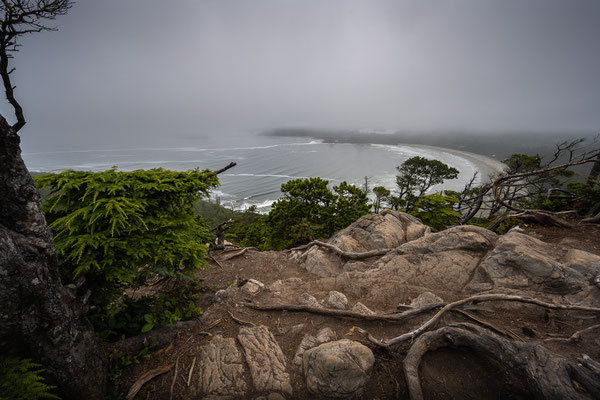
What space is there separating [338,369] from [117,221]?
4.35 meters

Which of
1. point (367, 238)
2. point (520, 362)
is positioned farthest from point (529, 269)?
point (367, 238)

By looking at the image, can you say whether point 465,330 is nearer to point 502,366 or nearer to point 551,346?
point 502,366

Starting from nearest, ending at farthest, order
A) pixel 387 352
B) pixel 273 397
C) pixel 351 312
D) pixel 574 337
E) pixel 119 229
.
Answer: pixel 273 397, pixel 119 229, pixel 574 337, pixel 387 352, pixel 351 312

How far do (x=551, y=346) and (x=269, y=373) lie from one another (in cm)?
511

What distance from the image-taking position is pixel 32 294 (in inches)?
112

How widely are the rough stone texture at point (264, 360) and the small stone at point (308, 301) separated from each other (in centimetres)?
130

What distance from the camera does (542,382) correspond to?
330cm

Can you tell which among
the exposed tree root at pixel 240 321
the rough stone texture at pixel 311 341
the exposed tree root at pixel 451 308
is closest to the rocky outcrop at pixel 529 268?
the exposed tree root at pixel 451 308

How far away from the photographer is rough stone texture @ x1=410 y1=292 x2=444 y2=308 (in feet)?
18.6

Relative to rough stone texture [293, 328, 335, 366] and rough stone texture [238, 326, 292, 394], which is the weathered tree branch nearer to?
rough stone texture [293, 328, 335, 366]

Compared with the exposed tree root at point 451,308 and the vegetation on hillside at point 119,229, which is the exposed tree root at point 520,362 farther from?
the vegetation on hillside at point 119,229

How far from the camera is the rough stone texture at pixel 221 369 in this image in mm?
3959

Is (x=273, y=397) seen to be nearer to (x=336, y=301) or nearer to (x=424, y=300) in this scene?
(x=336, y=301)

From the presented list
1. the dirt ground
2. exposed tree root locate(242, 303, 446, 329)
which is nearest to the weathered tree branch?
exposed tree root locate(242, 303, 446, 329)
